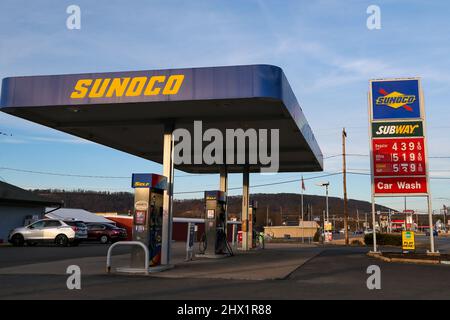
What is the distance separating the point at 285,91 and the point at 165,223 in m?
5.63

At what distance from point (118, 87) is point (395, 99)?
11996 mm

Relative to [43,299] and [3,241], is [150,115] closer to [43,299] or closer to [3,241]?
[43,299]

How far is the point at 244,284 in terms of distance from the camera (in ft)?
33.5

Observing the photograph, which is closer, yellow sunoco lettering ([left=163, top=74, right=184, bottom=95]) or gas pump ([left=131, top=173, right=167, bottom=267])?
yellow sunoco lettering ([left=163, top=74, right=184, bottom=95])

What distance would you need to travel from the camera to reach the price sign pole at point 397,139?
18781 millimetres

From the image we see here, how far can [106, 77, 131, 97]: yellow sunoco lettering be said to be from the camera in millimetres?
13031

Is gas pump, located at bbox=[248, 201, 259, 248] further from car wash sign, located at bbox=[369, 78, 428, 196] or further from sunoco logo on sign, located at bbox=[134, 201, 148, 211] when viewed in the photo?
sunoco logo on sign, located at bbox=[134, 201, 148, 211]

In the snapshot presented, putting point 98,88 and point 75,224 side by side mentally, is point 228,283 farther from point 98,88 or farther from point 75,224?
point 75,224

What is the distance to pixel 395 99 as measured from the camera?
19469 mm

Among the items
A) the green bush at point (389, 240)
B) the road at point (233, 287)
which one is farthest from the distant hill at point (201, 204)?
the road at point (233, 287)

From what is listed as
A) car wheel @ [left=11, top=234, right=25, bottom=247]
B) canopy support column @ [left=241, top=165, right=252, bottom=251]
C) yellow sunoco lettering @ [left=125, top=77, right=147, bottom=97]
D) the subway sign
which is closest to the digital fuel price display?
the subway sign

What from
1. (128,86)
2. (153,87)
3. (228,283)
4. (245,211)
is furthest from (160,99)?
(245,211)

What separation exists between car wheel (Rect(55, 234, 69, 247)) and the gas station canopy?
11.8 metres
